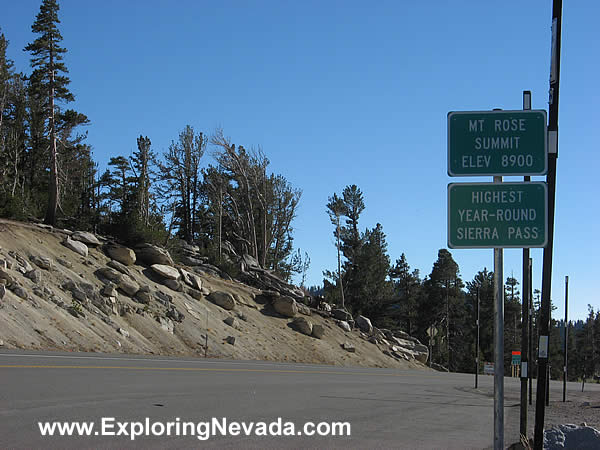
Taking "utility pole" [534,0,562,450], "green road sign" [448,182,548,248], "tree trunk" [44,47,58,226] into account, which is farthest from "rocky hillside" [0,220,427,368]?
Answer: "green road sign" [448,182,548,248]

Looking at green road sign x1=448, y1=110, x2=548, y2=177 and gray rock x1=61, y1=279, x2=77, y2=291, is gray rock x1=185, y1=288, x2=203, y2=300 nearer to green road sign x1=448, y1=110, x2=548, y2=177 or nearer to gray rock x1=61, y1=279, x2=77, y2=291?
gray rock x1=61, y1=279, x2=77, y2=291

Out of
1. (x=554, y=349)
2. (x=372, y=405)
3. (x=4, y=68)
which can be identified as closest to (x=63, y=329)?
(x=372, y=405)

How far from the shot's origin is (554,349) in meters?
98.9

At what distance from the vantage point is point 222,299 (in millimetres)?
40219

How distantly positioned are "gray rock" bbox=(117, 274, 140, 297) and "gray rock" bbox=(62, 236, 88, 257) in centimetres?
278

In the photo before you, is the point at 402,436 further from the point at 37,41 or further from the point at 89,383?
the point at 37,41

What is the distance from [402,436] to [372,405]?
4.78 m

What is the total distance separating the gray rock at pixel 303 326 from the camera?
4300 centimetres

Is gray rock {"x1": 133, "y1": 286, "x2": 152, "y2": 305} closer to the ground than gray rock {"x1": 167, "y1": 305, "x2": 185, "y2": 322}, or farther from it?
farther from it

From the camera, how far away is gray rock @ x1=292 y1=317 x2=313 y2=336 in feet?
141

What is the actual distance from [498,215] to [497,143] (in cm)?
73

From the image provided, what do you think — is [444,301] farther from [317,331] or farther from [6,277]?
[6,277]

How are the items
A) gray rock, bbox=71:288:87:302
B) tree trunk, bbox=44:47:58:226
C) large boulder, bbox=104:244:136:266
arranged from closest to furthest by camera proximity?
gray rock, bbox=71:288:87:302
large boulder, bbox=104:244:136:266
tree trunk, bbox=44:47:58:226

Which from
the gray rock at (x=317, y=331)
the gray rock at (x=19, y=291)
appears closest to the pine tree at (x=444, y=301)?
the gray rock at (x=317, y=331)
